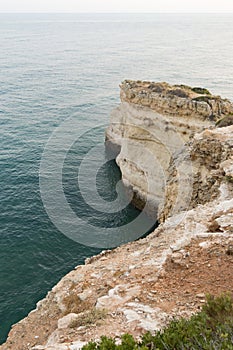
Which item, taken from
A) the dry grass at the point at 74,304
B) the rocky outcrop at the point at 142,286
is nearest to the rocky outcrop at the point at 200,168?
the rocky outcrop at the point at 142,286

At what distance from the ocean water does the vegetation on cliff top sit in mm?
17130

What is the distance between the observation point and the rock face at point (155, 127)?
34.4 metres

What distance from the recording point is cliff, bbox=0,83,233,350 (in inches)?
405

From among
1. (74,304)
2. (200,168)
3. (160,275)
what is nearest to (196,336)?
(160,275)

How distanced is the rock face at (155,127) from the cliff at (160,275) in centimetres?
1134

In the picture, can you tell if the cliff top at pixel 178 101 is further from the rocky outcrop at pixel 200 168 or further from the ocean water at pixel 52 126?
the rocky outcrop at pixel 200 168

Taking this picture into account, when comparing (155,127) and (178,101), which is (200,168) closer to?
(178,101)

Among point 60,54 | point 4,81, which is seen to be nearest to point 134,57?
point 60,54

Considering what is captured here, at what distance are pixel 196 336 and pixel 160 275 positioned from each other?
14.4 feet

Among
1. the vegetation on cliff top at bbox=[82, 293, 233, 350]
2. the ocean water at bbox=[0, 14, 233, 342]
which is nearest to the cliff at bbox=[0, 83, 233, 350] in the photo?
the vegetation on cliff top at bbox=[82, 293, 233, 350]

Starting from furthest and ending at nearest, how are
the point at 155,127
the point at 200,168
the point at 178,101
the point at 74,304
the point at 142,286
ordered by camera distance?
1. the point at 155,127
2. the point at 178,101
3. the point at 200,168
4. the point at 74,304
5. the point at 142,286

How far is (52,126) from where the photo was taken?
56.2 meters

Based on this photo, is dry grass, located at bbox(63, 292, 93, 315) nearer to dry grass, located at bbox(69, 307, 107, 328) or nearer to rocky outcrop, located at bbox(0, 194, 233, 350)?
rocky outcrop, located at bbox(0, 194, 233, 350)

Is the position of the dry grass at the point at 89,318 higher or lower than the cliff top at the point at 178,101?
lower
